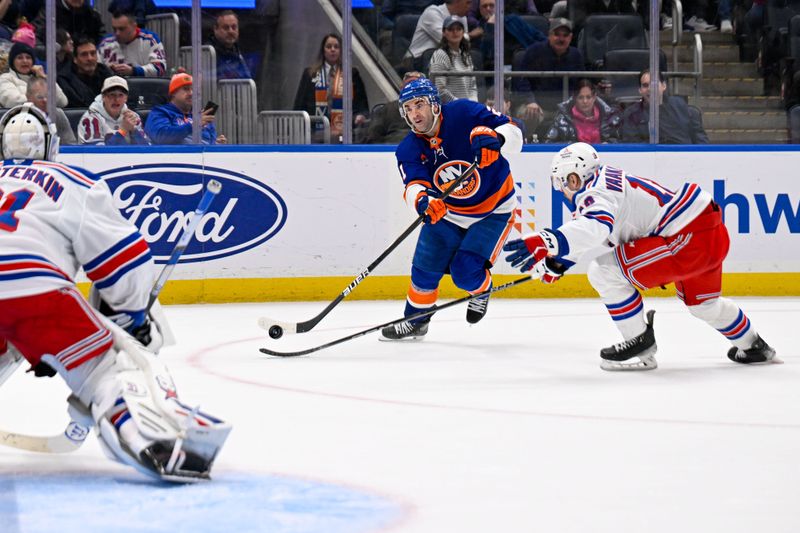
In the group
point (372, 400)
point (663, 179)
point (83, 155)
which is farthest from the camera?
point (663, 179)

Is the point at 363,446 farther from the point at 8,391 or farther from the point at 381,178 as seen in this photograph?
the point at 381,178

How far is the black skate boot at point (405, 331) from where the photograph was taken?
216 inches

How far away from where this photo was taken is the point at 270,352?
489cm

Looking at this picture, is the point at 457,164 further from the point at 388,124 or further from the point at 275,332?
the point at 388,124

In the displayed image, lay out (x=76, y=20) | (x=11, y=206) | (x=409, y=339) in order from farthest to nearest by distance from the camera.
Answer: (x=76, y=20) → (x=409, y=339) → (x=11, y=206)

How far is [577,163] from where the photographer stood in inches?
172

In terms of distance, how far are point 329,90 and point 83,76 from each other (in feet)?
4.29

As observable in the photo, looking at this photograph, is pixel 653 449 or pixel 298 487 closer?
pixel 298 487

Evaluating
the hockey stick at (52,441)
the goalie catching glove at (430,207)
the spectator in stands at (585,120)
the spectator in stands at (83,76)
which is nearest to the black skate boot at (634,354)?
the goalie catching glove at (430,207)

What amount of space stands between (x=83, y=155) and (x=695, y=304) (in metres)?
3.49

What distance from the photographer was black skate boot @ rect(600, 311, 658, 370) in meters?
4.46

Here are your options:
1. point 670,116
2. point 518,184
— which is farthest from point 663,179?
point 518,184

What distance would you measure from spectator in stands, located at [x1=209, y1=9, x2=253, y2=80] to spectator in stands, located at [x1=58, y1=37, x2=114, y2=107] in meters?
0.62

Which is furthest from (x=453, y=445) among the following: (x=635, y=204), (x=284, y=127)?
(x=284, y=127)
